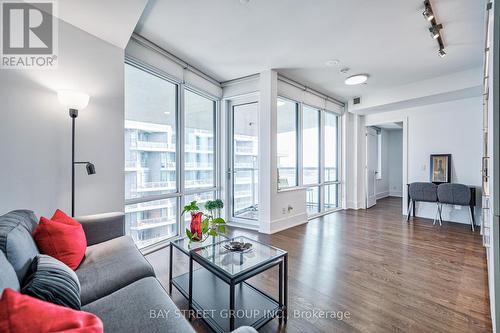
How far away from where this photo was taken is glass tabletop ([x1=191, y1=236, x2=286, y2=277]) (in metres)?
1.49

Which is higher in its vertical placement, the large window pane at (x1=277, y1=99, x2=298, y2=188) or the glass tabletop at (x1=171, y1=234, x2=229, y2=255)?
the large window pane at (x1=277, y1=99, x2=298, y2=188)

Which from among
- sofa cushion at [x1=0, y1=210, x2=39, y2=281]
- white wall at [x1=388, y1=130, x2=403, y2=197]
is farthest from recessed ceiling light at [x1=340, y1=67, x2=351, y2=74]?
white wall at [x1=388, y1=130, x2=403, y2=197]

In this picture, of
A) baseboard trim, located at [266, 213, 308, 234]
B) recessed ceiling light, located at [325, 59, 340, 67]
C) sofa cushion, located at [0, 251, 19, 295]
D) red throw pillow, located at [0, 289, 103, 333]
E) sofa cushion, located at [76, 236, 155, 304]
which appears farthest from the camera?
baseboard trim, located at [266, 213, 308, 234]

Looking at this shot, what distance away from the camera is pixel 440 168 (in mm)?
4449

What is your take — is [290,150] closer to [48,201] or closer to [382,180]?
[48,201]

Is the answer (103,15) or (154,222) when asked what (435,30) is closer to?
(103,15)

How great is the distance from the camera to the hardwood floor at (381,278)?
1621 millimetres

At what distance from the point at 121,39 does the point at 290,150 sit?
318 centimetres

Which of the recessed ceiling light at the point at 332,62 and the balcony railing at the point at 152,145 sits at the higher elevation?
the recessed ceiling light at the point at 332,62

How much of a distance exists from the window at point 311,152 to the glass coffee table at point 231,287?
2.42 meters

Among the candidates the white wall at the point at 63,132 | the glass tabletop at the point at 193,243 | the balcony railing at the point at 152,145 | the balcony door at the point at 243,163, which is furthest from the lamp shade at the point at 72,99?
the balcony door at the point at 243,163

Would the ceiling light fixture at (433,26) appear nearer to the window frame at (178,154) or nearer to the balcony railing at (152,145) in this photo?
the window frame at (178,154)

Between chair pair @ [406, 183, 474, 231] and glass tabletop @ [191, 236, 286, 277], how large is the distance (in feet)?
13.2

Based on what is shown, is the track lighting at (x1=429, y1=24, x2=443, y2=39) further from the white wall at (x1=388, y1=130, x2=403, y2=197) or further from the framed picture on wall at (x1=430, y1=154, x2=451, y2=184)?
the white wall at (x1=388, y1=130, x2=403, y2=197)
